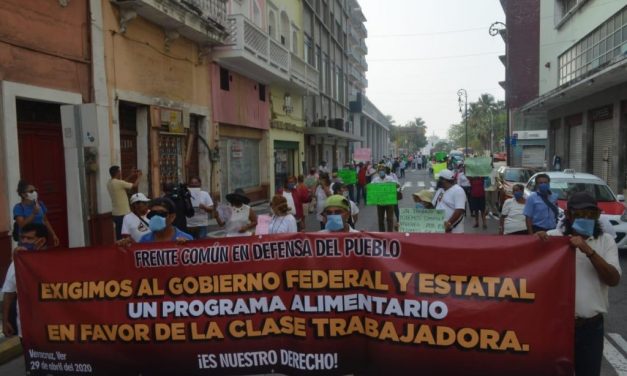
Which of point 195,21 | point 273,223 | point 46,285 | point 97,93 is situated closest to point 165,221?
point 46,285

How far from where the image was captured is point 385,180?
1204 cm

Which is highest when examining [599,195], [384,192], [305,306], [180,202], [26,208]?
[26,208]

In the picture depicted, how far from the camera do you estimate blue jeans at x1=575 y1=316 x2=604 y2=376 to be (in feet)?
11.1

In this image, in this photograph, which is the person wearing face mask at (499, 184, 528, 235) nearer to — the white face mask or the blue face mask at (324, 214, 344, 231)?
the blue face mask at (324, 214, 344, 231)

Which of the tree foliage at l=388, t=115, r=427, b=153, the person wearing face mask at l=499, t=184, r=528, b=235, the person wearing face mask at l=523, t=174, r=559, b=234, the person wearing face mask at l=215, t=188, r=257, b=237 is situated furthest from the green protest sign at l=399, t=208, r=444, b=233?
the tree foliage at l=388, t=115, r=427, b=153

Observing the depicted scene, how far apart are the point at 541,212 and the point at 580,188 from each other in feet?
15.6

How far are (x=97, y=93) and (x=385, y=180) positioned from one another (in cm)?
648

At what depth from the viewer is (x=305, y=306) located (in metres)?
3.79

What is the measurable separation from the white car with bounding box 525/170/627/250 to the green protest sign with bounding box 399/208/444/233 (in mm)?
4000

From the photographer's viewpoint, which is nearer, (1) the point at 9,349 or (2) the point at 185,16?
(1) the point at 9,349

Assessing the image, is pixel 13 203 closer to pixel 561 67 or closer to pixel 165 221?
pixel 165 221

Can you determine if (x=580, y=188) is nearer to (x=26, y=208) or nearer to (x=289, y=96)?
(x=26, y=208)

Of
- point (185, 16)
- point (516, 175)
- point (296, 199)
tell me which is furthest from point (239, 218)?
point (516, 175)

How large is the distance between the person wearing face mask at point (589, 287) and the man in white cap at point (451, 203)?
3.56 meters
